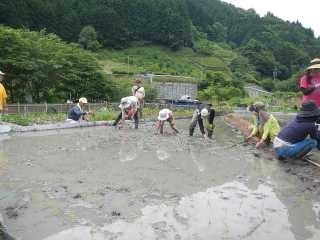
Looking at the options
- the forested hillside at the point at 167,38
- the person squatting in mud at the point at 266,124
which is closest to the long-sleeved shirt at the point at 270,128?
the person squatting in mud at the point at 266,124

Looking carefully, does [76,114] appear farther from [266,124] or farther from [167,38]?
[167,38]

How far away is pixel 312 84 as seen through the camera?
10422 mm

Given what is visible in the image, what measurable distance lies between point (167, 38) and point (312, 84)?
119 meters

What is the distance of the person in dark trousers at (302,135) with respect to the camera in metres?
9.24

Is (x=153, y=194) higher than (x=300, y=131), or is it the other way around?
(x=300, y=131)

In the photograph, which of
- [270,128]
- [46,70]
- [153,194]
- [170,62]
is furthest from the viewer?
[170,62]

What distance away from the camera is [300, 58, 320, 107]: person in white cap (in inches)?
408

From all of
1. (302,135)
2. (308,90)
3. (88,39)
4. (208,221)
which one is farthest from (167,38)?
(208,221)

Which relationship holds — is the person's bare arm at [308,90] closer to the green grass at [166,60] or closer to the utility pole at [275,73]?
the green grass at [166,60]

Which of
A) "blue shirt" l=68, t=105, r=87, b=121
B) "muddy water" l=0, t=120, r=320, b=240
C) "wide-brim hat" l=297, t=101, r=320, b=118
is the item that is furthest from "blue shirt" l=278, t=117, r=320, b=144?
"blue shirt" l=68, t=105, r=87, b=121

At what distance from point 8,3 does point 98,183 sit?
255 ft

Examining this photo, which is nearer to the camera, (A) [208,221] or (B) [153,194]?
(A) [208,221]

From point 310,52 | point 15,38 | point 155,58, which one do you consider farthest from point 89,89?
point 310,52

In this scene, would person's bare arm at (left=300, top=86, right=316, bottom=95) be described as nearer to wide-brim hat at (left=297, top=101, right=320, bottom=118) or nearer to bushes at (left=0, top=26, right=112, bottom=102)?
wide-brim hat at (left=297, top=101, right=320, bottom=118)
